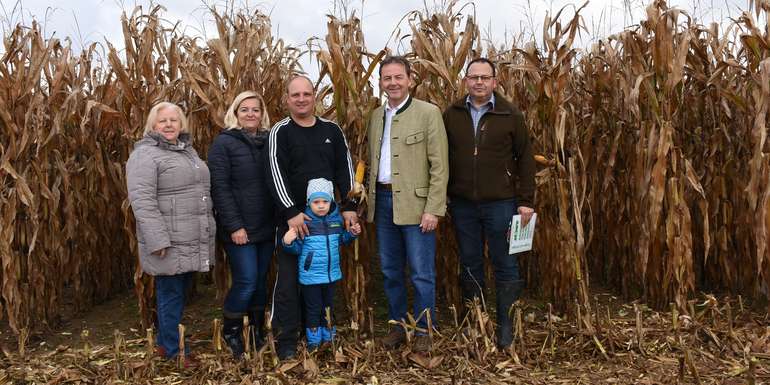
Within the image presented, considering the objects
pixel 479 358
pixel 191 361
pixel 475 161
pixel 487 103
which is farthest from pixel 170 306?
pixel 487 103

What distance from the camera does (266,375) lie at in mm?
3695

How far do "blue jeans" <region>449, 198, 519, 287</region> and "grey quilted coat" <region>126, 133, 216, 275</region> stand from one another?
5.18ft

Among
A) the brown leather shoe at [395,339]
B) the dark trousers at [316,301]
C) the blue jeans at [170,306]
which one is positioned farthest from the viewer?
the brown leather shoe at [395,339]

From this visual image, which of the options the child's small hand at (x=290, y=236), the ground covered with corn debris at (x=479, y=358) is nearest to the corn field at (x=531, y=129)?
the ground covered with corn debris at (x=479, y=358)

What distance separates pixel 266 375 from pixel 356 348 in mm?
649

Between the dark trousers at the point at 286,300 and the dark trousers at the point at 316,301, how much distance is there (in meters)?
0.07

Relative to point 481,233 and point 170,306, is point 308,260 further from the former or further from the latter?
point 481,233

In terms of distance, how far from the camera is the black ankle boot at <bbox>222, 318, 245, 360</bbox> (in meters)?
4.06

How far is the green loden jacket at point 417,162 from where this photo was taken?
386 cm

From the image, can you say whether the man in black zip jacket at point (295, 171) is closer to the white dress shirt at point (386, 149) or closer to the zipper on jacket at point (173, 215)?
the white dress shirt at point (386, 149)

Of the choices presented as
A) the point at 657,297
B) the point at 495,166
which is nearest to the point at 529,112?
the point at 495,166

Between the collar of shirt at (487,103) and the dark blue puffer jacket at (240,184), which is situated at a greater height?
the collar of shirt at (487,103)

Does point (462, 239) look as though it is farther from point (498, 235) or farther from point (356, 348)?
point (356, 348)

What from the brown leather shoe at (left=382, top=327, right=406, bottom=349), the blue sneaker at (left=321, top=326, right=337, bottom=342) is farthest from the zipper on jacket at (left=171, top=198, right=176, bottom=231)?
the brown leather shoe at (left=382, top=327, right=406, bottom=349)
